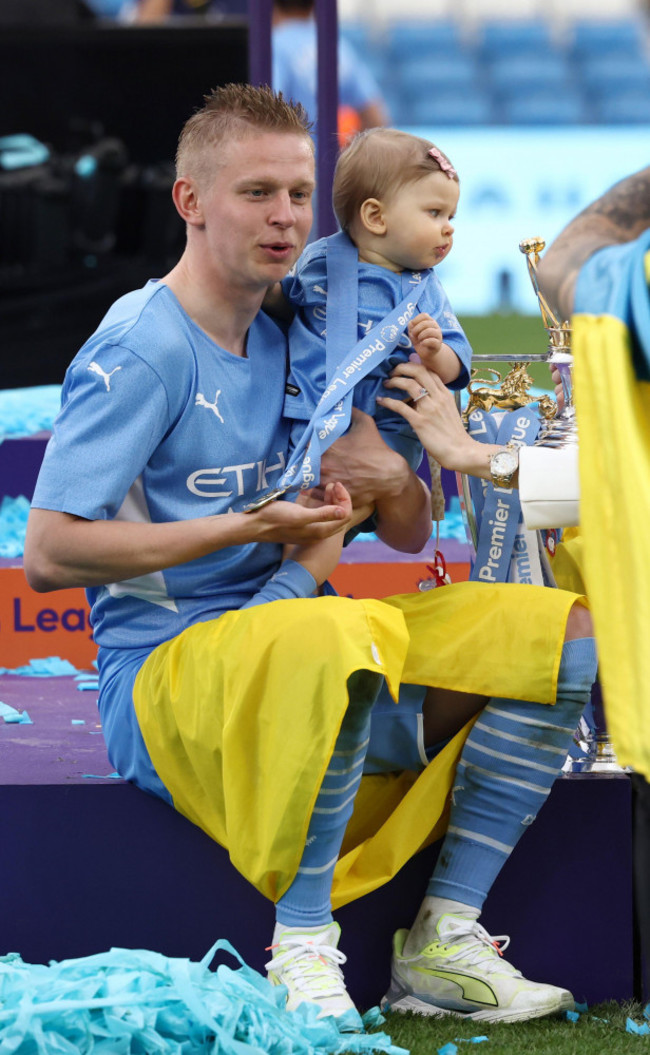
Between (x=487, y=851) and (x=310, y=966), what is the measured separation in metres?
0.27

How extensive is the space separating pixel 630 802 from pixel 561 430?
18.7 inches

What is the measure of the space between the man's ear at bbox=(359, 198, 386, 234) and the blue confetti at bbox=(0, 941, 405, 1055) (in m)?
0.90

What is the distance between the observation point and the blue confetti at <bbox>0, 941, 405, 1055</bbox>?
1428 millimetres

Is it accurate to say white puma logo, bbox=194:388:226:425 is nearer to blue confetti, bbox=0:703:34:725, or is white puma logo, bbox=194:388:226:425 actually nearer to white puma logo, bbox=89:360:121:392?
white puma logo, bbox=89:360:121:392

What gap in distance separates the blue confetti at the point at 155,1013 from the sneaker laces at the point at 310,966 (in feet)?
0.08

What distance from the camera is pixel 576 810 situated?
1.82 meters

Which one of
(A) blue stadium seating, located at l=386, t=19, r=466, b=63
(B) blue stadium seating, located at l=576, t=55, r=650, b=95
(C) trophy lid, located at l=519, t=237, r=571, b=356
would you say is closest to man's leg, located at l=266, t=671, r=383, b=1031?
(C) trophy lid, located at l=519, t=237, r=571, b=356

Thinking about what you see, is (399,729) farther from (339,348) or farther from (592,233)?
(592,233)

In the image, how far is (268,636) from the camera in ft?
5.13

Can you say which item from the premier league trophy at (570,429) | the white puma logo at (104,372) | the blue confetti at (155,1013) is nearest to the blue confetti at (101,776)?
Answer: the blue confetti at (155,1013)

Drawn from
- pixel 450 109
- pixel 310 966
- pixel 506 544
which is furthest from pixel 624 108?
pixel 310 966

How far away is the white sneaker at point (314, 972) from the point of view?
61.2 inches

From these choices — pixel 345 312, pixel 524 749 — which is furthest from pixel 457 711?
pixel 345 312

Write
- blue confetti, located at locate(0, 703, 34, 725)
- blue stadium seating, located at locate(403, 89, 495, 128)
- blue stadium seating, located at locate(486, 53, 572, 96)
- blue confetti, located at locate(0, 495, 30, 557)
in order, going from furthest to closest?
blue stadium seating, located at locate(486, 53, 572, 96)
blue stadium seating, located at locate(403, 89, 495, 128)
blue confetti, located at locate(0, 495, 30, 557)
blue confetti, located at locate(0, 703, 34, 725)
